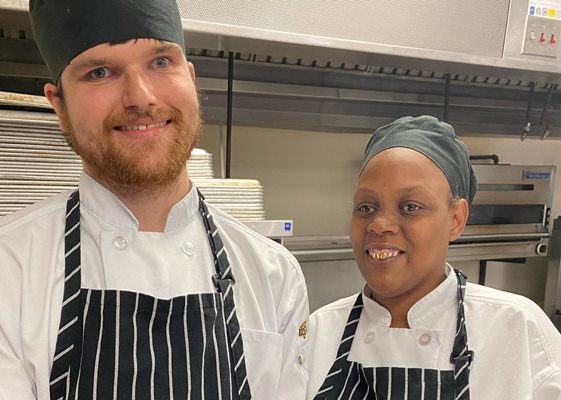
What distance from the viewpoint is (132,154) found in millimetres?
912

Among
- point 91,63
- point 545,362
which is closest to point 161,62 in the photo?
point 91,63

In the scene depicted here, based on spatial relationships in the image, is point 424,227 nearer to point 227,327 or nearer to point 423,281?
point 423,281

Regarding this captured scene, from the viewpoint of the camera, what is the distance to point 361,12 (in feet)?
5.10

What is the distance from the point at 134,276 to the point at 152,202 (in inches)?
6.5

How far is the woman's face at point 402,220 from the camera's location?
3.50ft

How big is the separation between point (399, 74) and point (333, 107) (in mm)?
331

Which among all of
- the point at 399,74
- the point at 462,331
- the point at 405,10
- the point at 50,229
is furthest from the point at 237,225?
the point at 399,74

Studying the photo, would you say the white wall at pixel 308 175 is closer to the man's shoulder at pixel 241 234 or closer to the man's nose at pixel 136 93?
the man's shoulder at pixel 241 234

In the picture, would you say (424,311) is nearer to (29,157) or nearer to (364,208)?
(364,208)

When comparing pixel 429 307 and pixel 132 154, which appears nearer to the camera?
pixel 132 154

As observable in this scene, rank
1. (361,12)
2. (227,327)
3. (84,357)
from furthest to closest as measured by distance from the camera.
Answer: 1. (361,12)
2. (227,327)
3. (84,357)

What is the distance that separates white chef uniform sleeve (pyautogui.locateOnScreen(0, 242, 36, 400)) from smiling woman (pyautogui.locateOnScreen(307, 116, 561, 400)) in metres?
0.63

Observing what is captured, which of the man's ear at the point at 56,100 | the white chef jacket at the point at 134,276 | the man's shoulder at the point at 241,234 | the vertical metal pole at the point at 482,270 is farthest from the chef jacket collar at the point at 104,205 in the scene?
the vertical metal pole at the point at 482,270

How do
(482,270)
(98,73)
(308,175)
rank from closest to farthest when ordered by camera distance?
1. (98,73)
2. (308,175)
3. (482,270)
